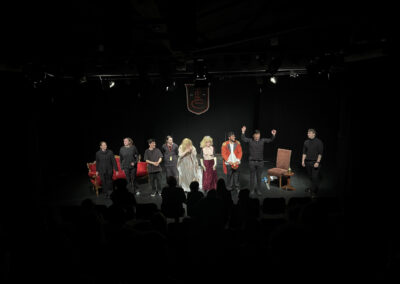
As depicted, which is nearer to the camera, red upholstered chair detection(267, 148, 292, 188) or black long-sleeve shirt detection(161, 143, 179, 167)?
black long-sleeve shirt detection(161, 143, 179, 167)

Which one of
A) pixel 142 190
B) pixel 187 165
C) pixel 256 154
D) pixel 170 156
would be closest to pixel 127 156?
pixel 170 156

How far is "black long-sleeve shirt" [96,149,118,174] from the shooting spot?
6.55 meters

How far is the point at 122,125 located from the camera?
32.2 feet

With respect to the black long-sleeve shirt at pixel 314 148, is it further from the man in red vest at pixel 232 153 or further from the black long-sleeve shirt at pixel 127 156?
the black long-sleeve shirt at pixel 127 156

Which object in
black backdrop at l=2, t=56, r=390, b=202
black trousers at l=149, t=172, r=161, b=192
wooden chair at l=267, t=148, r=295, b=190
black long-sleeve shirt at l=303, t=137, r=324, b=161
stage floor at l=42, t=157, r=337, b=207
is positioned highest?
black backdrop at l=2, t=56, r=390, b=202

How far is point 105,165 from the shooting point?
6.60m

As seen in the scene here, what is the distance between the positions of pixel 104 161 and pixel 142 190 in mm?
1532

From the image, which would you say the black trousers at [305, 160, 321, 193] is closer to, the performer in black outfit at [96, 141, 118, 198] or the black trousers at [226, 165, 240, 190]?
the black trousers at [226, 165, 240, 190]

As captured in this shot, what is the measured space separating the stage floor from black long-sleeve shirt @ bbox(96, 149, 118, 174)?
843mm

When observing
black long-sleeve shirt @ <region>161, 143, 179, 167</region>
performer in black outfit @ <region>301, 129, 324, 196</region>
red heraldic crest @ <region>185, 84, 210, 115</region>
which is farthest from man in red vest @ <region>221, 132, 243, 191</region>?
red heraldic crest @ <region>185, 84, 210, 115</region>

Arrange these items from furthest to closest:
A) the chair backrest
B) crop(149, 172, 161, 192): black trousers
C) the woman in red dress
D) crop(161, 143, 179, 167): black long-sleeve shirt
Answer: the chair backrest → crop(149, 172, 161, 192): black trousers → crop(161, 143, 179, 167): black long-sleeve shirt → the woman in red dress

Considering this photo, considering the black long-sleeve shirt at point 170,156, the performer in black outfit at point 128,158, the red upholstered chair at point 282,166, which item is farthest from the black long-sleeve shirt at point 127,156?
the red upholstered chair at point 282,166

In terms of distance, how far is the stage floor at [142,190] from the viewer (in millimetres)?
6828

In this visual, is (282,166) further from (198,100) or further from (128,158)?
(128,158)
